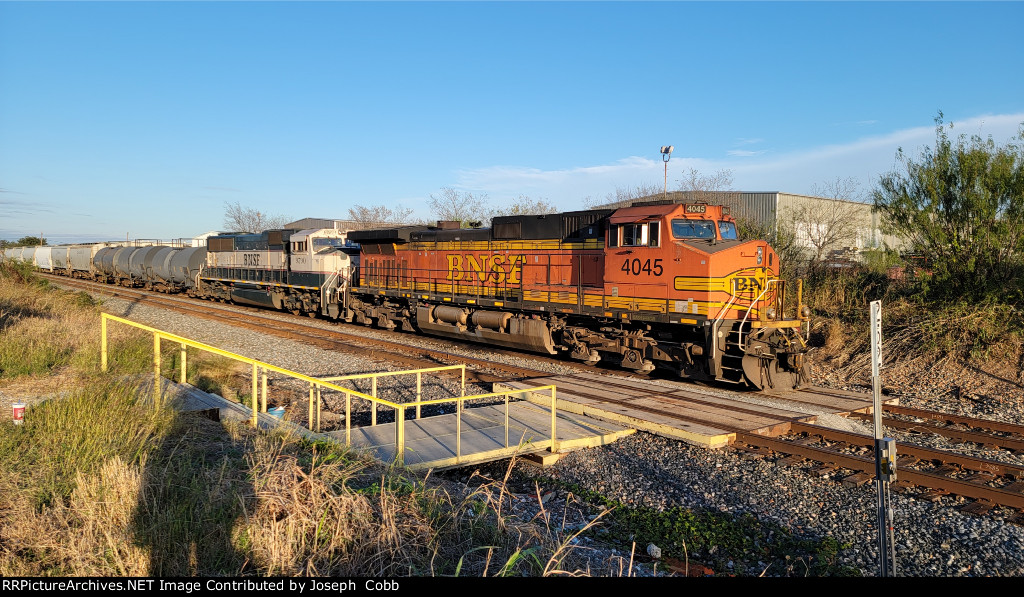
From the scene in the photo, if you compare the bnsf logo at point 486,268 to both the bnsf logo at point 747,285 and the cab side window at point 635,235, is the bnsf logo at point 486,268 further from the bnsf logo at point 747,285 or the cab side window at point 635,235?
the bnsf logo at point 747,285

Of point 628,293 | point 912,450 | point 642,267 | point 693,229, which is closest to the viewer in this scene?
point 912,450

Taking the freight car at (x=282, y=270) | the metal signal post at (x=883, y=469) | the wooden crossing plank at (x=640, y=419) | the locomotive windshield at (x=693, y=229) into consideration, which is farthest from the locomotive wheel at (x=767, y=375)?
the freight car at (x=282, y=270)

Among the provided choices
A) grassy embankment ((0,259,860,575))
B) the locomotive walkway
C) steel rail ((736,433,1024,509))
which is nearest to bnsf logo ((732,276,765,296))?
steel rail ((736,433,1024,509))

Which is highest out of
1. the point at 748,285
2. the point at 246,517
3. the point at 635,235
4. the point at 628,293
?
the point at 635,235

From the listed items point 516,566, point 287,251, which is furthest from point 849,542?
point 287,251

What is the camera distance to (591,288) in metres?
13.4

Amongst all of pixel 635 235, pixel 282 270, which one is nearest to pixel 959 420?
pixel 635 235

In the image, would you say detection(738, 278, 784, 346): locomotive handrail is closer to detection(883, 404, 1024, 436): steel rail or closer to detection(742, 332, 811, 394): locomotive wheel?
detection(742, 332, 811, 394): locomotive wheel

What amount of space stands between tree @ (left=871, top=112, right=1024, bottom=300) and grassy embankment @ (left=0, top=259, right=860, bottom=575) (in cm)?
1069

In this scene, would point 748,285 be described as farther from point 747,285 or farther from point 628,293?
point 628,293

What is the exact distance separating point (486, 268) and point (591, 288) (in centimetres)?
401

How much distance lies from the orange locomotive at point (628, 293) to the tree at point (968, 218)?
369cm

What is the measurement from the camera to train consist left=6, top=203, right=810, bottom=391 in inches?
442

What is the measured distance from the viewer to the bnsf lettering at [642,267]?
11922mm
